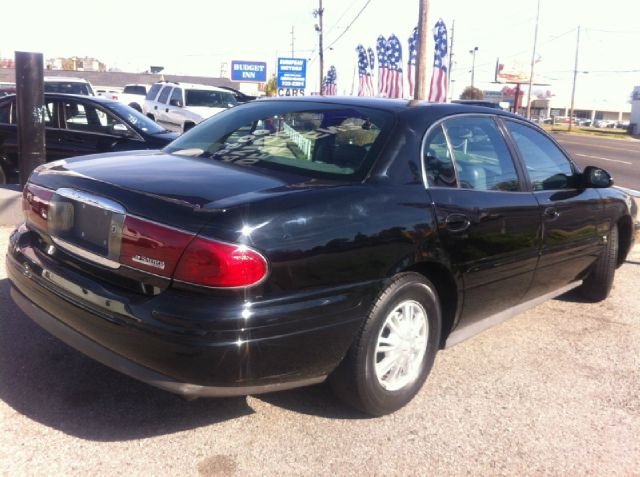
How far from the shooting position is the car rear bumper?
2.57 meters

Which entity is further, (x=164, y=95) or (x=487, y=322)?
(x=164, y=95)

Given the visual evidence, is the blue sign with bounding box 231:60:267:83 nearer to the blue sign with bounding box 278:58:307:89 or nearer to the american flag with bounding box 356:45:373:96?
the american flag with bounding box 356:45:373:96

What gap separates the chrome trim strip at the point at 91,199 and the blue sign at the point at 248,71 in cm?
5088

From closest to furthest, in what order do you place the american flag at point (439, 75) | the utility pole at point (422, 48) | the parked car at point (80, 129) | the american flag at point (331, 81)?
the parked car at point (80, 129) → the utility pole at point (422, 48) → the american flag at point (439, 75) → the american flag at point (331, 81)

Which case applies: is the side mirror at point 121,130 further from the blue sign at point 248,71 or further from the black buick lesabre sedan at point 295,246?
A: the blue sign at point 248,71

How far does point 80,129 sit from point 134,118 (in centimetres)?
77

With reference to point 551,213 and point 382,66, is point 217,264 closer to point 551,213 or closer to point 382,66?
point 551,213

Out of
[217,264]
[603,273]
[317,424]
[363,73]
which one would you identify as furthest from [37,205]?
[363,73]

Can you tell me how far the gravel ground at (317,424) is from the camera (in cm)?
285

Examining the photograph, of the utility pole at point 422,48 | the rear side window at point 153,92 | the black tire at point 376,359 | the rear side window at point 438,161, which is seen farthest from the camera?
the rear side window at point 153,92

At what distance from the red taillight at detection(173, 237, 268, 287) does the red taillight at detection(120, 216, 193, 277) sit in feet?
0.16

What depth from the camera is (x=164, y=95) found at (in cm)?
1856

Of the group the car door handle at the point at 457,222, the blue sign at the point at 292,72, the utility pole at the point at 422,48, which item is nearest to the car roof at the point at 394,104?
the car door handle at the point at 457,222

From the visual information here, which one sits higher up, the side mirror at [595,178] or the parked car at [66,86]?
the parked car at [66,86]
